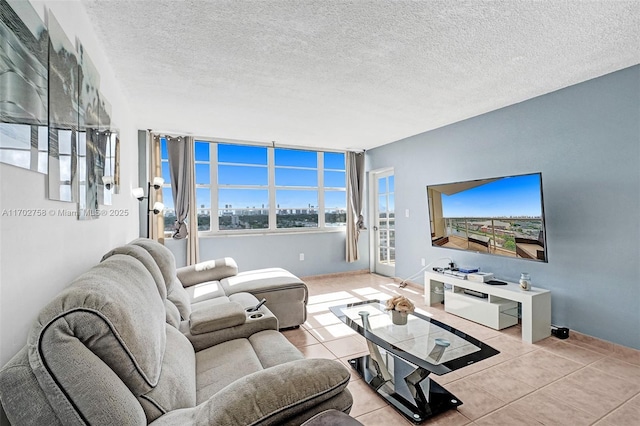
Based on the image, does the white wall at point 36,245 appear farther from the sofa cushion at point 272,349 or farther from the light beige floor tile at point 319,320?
the light beige floor tile at point 319,320

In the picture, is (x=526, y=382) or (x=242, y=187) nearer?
(x=526, y=382)

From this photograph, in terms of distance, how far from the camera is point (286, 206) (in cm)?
527

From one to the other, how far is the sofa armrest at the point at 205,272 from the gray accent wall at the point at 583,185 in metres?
3.08

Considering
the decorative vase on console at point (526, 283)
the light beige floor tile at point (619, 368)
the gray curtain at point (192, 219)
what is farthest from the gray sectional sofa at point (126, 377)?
the gray curtain at point (192, 219)

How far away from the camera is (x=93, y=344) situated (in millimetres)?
822

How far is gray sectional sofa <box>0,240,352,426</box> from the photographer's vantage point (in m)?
0.74

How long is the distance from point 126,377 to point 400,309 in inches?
69.9

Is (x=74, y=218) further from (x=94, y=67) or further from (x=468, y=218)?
(x=468, y=218)

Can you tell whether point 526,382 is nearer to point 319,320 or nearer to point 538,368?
point 538,368

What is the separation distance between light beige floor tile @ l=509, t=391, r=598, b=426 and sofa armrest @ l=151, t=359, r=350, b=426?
1505 millimetres

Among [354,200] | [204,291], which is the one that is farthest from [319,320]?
[354,200]

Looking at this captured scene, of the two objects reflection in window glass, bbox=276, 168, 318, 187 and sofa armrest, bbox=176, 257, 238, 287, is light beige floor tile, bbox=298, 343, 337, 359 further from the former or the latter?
reflection in window glass, bbox=276, 168, 318, 187

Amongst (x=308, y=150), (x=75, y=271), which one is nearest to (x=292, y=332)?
(x=75, y=271)

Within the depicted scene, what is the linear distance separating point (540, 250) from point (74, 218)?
3.58 metres
